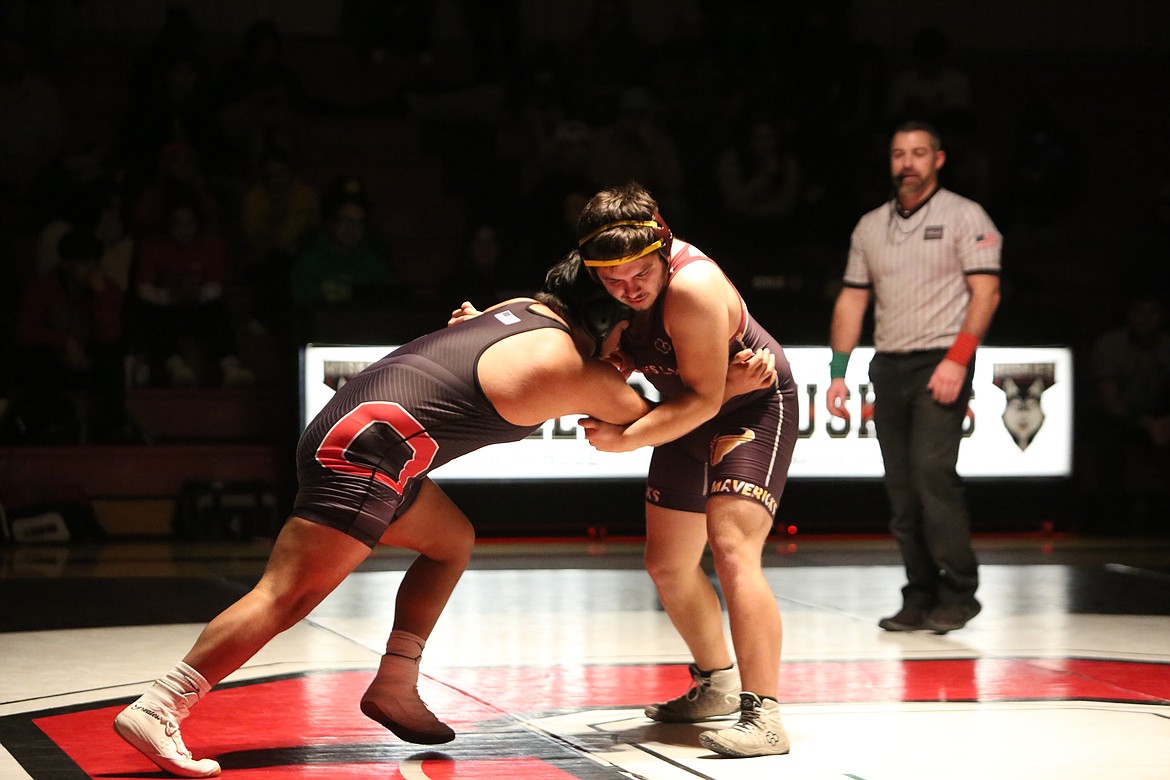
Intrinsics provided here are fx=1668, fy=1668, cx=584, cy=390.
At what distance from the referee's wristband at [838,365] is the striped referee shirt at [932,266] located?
5.5 inches

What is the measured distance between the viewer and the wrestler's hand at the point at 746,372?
3967 mm

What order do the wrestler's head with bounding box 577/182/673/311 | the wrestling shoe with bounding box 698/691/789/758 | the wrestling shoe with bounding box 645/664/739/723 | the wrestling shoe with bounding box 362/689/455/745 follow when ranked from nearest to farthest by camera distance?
the wrestler's head with bounding box 577/182/673/311
the wrestling shoe with bounding box 698/691/789/758
the wrestling shoe with bounding box 362/689/455/745
the wrestling shoe with bounding box 645/664/739/723

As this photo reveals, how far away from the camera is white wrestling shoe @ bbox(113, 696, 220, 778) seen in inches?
138

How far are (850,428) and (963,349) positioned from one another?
10.7ft

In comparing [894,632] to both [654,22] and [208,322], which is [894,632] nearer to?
[208,322]

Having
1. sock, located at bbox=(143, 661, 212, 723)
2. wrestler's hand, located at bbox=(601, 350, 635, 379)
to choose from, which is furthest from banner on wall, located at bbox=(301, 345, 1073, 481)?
sock, located at bbox=(143, 661, 212, 723)

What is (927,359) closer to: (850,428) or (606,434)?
(606,434)

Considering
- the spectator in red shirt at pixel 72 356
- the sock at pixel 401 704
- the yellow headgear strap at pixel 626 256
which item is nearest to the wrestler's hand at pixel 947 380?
the yellow headgear strap at pixel 626 256

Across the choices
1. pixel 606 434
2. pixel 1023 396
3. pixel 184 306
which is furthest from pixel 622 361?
pixel 184 306

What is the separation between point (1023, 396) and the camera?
8.93m

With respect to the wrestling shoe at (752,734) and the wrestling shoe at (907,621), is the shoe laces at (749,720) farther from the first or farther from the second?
the wrestling shoe at (907,621)

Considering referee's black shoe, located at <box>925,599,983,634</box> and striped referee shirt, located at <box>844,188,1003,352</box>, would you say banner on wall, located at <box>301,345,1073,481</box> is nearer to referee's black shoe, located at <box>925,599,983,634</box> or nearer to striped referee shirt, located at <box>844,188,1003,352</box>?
striped referee shirt, located at <box>844,188,1003,352</box>

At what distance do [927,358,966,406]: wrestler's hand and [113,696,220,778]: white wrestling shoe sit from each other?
2943 millimetres

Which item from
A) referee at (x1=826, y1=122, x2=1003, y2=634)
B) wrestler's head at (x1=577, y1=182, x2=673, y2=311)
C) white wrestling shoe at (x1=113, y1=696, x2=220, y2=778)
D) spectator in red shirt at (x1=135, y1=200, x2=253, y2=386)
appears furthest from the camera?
spectator in red shirt at (x1=135, y1=200, x2=253, y2=386)
